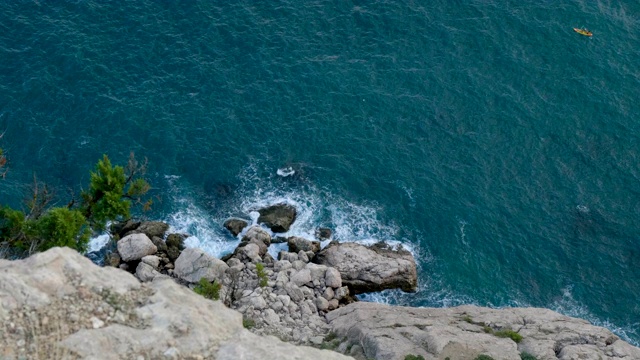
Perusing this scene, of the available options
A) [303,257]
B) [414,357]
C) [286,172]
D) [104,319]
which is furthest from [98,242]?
[104,319]

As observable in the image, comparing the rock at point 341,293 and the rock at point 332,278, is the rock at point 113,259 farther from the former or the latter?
the rock at point 341,293

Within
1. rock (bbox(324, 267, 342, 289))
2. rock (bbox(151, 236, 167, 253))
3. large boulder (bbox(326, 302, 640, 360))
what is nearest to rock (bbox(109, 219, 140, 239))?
rock (bbox(151, 236, 167, 253))

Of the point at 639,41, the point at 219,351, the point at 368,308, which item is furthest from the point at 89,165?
the point at 639,41

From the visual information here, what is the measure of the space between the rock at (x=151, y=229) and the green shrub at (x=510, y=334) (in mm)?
37116

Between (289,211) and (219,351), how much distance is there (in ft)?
141

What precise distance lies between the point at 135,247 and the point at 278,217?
1593 cm

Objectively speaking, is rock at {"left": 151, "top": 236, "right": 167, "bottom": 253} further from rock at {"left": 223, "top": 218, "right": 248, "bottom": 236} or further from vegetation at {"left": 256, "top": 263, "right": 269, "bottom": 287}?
vegetation at {"left": 256, "top": 263, "right": 269, "bottom": 287}

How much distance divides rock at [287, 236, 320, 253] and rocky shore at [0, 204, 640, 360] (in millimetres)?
152

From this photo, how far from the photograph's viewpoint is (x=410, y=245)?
85.2 meters

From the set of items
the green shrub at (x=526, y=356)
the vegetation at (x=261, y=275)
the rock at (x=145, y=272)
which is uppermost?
the green shrub at (x=526, y=356)

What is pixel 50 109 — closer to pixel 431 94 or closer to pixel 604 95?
pixel 431 94

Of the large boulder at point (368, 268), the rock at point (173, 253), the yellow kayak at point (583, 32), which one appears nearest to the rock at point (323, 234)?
the large boulder at point (368, 268)

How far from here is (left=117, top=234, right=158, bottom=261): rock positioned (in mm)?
79000

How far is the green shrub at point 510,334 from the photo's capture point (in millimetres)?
64750
